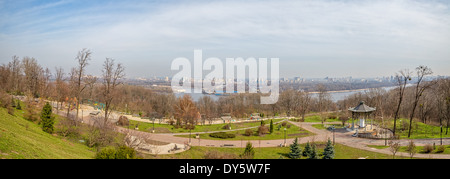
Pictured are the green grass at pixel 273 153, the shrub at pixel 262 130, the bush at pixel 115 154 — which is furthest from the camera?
the shrub at pixel 262 130

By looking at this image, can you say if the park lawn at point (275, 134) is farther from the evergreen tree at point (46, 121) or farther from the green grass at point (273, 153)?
the evergreen tree at point (46, 121)

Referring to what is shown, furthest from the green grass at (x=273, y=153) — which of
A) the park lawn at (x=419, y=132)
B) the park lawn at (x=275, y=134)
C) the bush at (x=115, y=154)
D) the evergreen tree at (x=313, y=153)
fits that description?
the park lawn at (x=419, y=132)

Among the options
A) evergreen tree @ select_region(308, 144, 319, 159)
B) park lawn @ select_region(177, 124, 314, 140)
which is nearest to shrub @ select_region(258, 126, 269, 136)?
park lawn @ select_region(177, 124, 314, 140)

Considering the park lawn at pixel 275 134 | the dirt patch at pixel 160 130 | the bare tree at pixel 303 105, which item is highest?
the bare tree at pixel 303 105

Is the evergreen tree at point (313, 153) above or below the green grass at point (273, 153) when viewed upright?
above

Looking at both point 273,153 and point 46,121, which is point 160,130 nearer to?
point 46,121

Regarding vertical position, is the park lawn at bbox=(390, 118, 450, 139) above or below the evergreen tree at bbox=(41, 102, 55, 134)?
below

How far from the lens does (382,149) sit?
17906 millimetres

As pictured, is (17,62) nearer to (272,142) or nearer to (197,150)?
(197,150)

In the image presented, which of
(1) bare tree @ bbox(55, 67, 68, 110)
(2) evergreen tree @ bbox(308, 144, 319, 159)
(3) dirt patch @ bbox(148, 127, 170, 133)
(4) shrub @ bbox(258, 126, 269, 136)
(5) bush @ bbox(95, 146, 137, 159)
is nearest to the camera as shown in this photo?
(5) bush @ bbox(95, 146, 137, 159)

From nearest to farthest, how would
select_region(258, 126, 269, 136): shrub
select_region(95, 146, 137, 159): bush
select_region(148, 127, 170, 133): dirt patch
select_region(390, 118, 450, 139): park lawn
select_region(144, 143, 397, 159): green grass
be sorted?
select_region(95, 146, 137, 159): bush < select_region(144, 143, 397, 159): green grass < select_region(390, 118, 450, 139): park lawn < select_region(258, 126, 269, 136): shrub < select_region(148, 127, 170, 133): dirt patch

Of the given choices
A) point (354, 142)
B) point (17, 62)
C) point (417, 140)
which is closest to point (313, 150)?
point (354, 142)

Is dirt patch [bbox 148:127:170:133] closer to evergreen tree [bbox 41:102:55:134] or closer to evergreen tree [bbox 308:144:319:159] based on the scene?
evergreen tree [bbox 41:102:55:134]

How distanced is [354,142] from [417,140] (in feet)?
15.7
